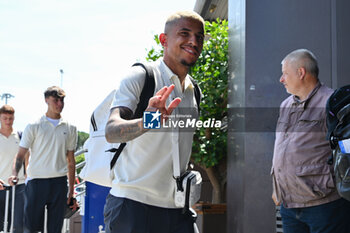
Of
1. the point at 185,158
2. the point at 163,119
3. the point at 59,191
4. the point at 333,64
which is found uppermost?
the point at 333,64

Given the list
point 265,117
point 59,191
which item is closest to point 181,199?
point 265,117

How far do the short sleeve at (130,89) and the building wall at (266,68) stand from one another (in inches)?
94.5

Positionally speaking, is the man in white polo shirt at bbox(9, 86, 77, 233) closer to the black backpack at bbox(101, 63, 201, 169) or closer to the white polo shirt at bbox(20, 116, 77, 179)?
the white polo shirt at bbox(20, 116, 77, 179)

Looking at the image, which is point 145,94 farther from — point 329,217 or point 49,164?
point 49,164

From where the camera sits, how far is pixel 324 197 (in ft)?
9.60

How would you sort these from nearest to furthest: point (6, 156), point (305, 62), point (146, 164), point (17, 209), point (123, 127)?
point (123, 127)
point (146, 164)
point (305, 62)
point (17, 209)
point (6, 156)

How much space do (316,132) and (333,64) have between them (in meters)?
1.56

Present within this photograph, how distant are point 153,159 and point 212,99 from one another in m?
3.50

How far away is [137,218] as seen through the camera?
7.33ft

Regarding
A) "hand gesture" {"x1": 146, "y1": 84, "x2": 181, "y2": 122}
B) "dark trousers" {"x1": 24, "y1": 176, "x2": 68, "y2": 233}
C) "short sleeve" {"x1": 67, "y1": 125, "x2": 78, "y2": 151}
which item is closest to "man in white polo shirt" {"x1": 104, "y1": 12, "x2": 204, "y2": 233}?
"hand gesture" {"x1": 146, "y1": 84, "x2": 181, "y2": 122}

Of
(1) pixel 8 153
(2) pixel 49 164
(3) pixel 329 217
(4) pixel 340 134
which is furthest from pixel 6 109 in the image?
(4) pixel 340 134

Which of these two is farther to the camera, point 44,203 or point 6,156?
point 6,156

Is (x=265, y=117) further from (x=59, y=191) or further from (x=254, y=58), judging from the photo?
(x=59, y=191)

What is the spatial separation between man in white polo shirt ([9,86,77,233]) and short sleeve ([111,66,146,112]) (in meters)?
3.42
